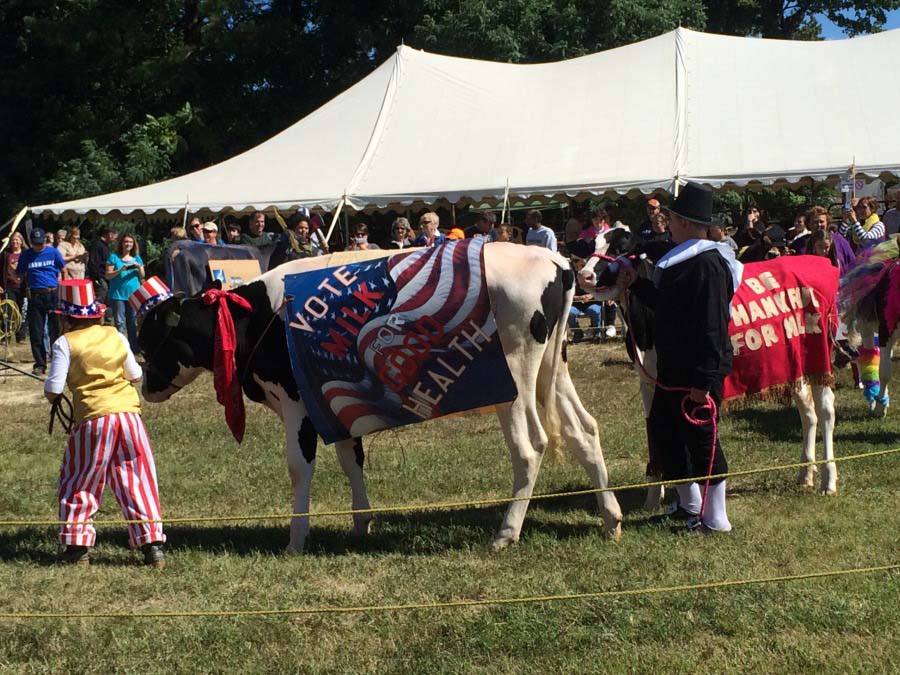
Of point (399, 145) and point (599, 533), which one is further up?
point (399, 145)

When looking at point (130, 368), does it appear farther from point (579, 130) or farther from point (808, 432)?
point (579, 130)

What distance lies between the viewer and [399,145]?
57.1 ft

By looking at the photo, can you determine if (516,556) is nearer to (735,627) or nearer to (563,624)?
(563,624)

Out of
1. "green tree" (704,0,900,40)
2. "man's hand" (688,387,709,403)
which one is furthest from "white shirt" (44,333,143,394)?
"green tree" (704,0,900,40)

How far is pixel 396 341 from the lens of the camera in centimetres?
667

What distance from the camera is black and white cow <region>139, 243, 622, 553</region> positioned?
22.0 ft

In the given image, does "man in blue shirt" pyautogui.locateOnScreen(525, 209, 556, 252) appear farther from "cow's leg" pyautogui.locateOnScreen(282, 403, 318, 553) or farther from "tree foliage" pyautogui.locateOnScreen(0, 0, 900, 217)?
"tree foliage" pyautogui.locateOnScreen(0, 0, 900, 217)

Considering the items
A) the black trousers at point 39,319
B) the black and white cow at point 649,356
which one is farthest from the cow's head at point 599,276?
the black trousers at point 39,319

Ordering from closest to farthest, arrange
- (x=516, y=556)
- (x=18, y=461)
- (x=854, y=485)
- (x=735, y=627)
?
(x=735, y=627), (x=516, y=556), (x=854, y=485), (x=18, y=461)

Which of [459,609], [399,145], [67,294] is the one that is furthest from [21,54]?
[459,609]

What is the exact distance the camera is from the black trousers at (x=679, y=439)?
21.7 feet

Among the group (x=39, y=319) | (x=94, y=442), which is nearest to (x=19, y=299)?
(x=39, y=319)

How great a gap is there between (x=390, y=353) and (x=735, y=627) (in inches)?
101

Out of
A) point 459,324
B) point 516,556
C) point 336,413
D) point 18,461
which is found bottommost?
point 18,461
